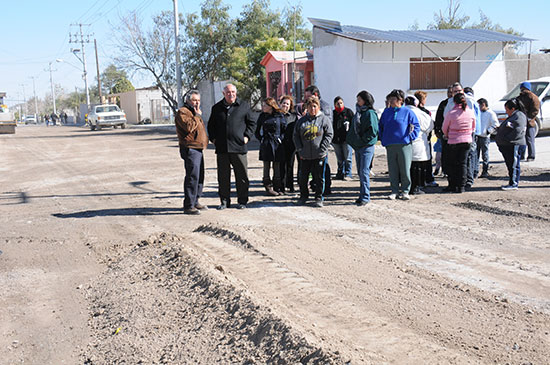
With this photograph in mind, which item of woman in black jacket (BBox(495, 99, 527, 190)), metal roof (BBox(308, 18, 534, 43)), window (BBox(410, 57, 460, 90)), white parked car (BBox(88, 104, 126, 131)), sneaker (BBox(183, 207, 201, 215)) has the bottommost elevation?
sneaker (BBox(183, 207, 201, 215))

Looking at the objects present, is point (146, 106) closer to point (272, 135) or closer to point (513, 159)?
point (272, 135)

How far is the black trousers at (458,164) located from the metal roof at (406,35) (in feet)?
40.2

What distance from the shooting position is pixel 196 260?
5941 mm

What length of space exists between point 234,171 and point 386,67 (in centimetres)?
1597

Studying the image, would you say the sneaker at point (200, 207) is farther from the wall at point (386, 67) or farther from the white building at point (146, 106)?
the white building at point (146, 106)

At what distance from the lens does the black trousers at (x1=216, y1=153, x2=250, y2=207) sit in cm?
926

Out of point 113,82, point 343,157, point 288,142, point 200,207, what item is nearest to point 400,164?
point 288,142

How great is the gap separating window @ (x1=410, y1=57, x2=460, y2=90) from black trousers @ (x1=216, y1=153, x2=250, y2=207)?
53.8 ft

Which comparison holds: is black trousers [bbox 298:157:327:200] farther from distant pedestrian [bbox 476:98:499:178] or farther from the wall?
the wall

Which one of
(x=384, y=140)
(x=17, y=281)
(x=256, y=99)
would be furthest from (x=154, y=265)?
(x=256, y=99)

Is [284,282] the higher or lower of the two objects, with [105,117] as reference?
lower

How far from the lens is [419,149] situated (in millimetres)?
9758

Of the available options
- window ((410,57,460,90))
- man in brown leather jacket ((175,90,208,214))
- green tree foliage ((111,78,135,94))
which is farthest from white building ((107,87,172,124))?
man in brown leather jacket ((175,90,208,214))

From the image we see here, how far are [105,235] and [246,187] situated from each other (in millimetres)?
2471
